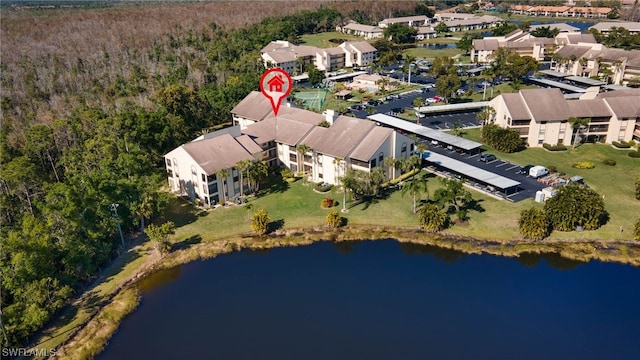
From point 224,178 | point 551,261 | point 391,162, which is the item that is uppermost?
point 391,162

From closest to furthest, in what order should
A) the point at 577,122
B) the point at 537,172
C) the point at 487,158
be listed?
the point at 537,172
the point at 487,158
the point at 577,122

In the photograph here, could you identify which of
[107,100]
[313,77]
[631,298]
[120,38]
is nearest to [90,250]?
[631,298]

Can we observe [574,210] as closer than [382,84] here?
Yes

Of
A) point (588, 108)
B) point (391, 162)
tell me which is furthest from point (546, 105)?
point (391, 162)

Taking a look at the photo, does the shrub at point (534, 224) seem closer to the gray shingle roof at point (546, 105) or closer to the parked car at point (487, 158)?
the parked car at point (487, 158)

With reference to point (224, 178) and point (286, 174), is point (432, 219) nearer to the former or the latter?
point (286, 174)
